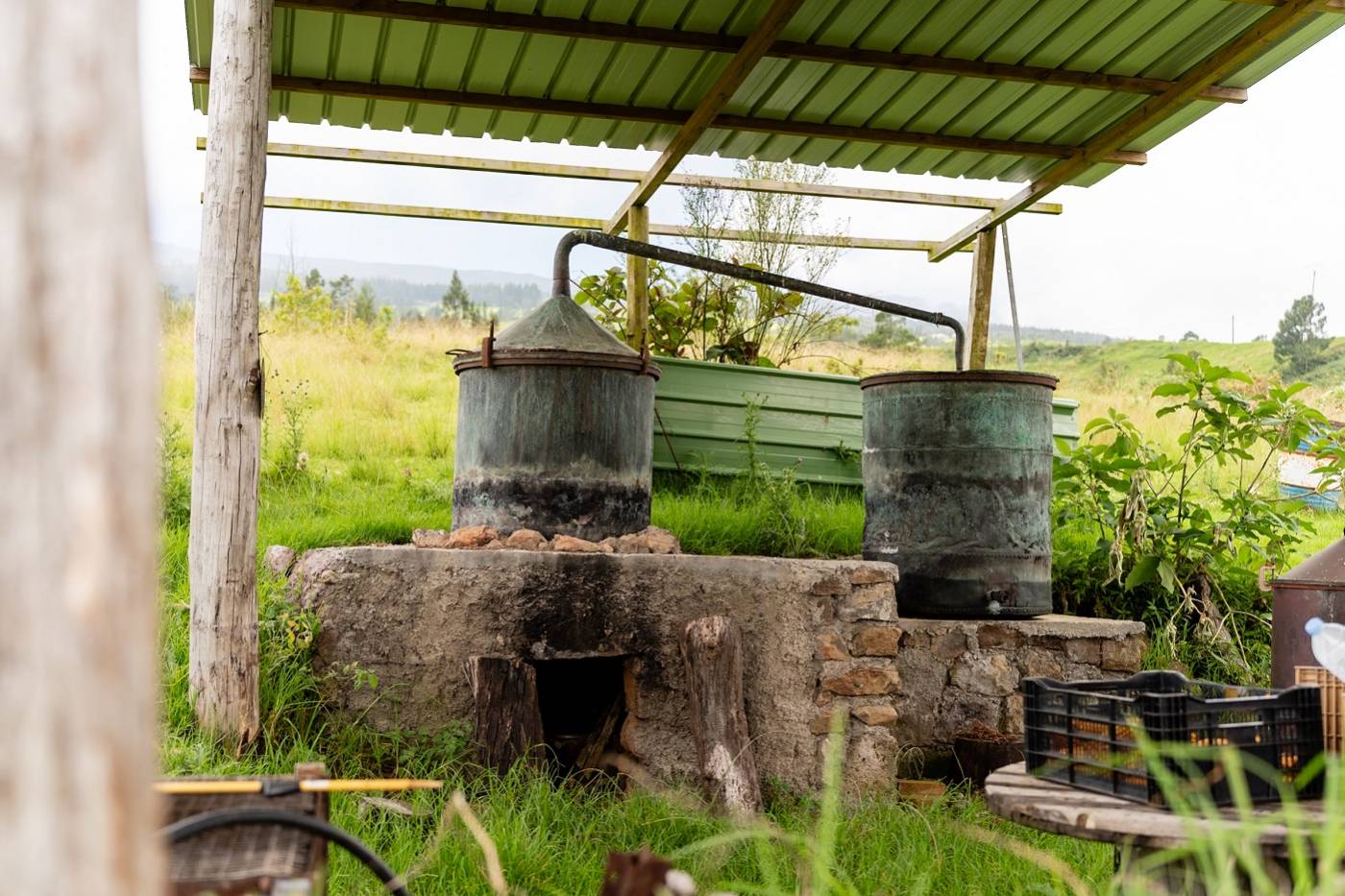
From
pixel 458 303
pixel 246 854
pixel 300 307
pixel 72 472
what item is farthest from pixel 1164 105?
pixel 458 303

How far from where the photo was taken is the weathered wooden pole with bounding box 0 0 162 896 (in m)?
0.75

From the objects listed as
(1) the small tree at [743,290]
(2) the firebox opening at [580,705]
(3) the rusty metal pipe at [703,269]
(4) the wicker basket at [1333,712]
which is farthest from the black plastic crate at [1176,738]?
(1) the small tree at [743,290]

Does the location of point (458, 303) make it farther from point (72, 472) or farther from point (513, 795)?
point (72, 472)

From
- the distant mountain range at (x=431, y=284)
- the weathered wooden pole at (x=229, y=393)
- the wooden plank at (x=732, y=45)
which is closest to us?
the weathered wooden pole at (x=229, y=393)

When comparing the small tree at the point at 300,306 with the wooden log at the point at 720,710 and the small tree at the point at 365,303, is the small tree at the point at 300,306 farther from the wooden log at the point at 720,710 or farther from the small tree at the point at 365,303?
the wooden log at the point at 720,710

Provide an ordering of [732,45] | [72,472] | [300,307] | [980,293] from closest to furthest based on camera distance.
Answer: [72,472]
[732,45]
[980,293]
[300,307]

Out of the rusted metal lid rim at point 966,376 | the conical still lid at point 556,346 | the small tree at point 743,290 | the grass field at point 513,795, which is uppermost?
the small tree at point 743,290

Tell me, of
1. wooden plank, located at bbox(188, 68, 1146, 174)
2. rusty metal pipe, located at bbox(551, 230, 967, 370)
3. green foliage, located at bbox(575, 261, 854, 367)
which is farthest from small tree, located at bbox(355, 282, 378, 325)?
rusty metal pipe, located at bbox(551, 230, 967, 370)

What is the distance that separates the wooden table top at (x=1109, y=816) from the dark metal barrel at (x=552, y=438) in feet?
9.40

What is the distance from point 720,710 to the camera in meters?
4.59

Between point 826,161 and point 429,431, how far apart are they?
3.30m

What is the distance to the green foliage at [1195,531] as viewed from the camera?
6125 millimetres

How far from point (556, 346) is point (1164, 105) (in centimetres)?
340

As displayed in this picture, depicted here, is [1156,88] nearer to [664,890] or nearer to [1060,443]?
[1060,443]
